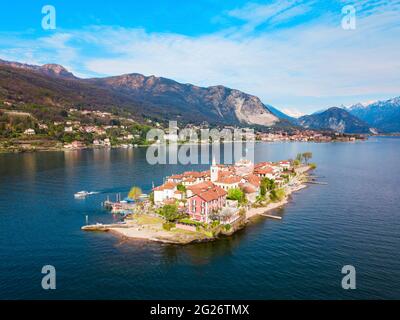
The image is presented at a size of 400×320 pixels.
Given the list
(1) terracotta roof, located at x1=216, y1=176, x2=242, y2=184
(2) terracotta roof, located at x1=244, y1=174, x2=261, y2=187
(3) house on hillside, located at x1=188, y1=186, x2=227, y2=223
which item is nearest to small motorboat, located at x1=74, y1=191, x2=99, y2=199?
(1) terracotta roof, located at x1=216, y1=176, x2=242, y2=184

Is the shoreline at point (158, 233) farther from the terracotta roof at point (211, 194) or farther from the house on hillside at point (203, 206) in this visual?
the terracotta roof at point (211, 194)

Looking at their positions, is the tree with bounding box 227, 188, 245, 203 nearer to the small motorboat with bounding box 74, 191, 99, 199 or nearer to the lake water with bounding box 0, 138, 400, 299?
the lake water with bounding box 0, 138, 400, 299

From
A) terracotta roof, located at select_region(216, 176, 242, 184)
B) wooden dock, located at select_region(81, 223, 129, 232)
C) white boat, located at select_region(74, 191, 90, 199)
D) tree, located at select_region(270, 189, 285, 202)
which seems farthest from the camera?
white boat, located at select_region(74, 191, 90, 199)

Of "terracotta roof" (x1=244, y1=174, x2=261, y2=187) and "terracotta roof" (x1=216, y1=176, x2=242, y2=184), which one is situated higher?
"terracotta roof" (x1=216, y1=176, x2=242, y2=184)

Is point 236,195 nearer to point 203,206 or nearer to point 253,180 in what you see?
point 203,206

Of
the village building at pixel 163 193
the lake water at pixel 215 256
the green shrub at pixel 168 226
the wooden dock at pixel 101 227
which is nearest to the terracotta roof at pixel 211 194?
the green shrub at pixel 168 226

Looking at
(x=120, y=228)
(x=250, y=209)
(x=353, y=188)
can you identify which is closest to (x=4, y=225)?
(x=120, y=228)
